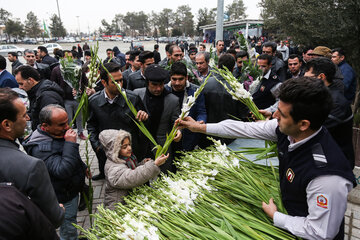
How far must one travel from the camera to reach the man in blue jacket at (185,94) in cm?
338

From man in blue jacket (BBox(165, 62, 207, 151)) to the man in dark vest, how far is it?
1.91m

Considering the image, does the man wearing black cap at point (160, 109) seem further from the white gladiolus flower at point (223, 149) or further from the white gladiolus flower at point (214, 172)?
the white gladiolus flower at point (214, 172)

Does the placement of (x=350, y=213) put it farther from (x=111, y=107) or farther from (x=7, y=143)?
(x=7, y=143)

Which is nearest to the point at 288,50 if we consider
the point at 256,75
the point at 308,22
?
the point at 308,22

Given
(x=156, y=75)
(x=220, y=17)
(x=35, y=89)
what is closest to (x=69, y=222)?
(x=156, y=75)

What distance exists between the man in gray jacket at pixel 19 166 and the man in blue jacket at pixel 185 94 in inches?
81.0

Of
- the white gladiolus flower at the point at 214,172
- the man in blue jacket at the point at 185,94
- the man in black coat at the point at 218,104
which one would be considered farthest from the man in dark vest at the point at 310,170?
the man in black coat at the point at 218,104

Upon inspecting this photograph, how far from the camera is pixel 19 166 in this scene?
1.44 metres

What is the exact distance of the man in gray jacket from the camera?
4.71ft

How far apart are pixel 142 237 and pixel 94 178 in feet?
11.3

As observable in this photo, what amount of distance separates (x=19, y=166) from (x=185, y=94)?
8.25 ft

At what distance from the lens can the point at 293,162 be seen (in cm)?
152

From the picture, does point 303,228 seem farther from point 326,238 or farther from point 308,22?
point 308,22

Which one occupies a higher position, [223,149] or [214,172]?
[223,149]
